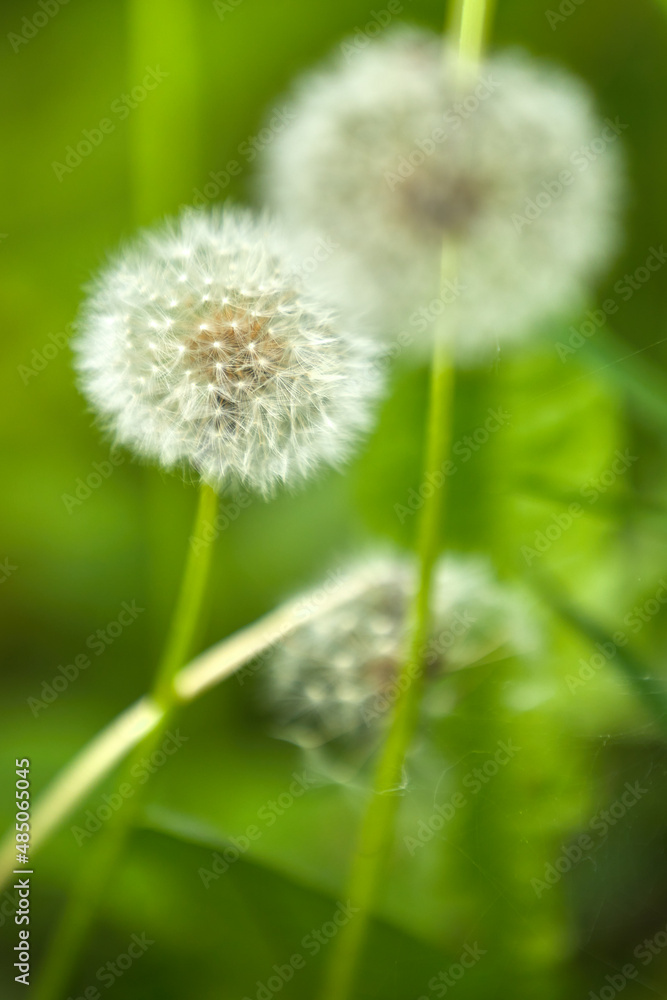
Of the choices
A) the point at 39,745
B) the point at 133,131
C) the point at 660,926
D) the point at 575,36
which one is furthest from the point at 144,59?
the point at 660,926

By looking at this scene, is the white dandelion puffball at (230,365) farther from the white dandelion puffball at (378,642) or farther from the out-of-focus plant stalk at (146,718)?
the white dandelion puffball at (378,642)

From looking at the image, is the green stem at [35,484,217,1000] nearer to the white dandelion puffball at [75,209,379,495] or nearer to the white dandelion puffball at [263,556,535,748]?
the white dandelion puffball at [75,209,379,495]

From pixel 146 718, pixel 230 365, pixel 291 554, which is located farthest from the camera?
pixel 291 554

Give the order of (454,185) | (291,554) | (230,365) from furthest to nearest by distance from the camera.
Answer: (291,554) → (454,185) → (230,365)

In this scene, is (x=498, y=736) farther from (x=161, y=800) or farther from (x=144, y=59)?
(x=144, y=59)

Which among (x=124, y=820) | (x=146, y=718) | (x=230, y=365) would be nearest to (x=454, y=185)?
(x=230, y=365)

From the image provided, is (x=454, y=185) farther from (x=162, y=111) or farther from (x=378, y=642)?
(x=162, y=111)
